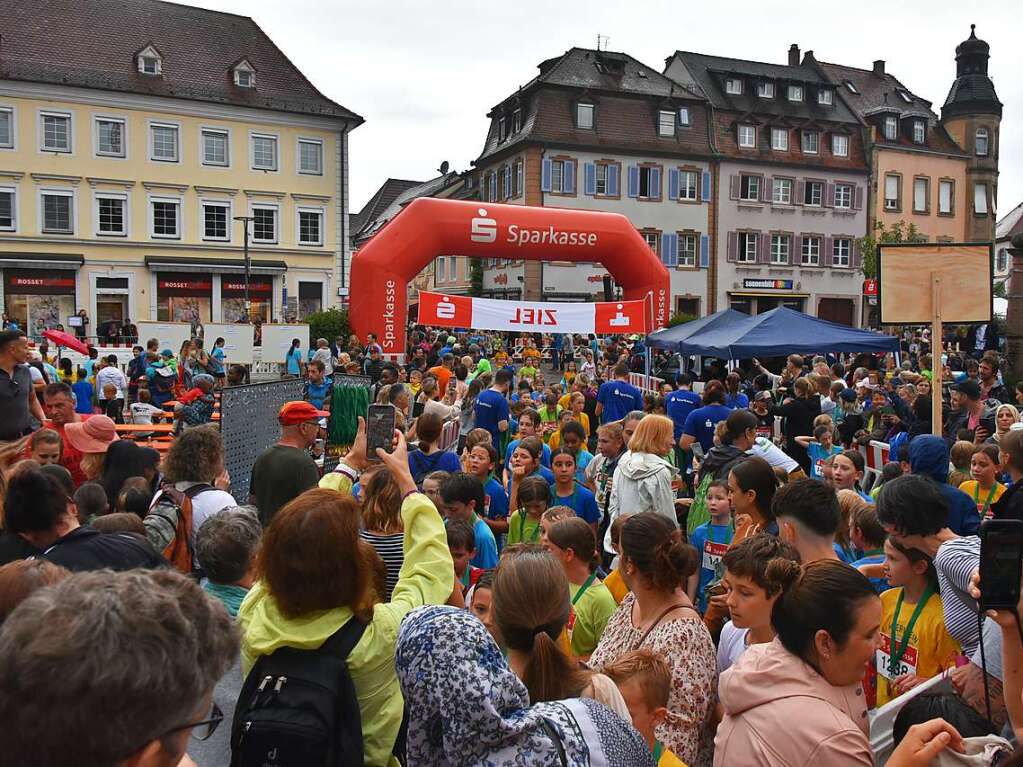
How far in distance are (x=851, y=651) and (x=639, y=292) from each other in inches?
879

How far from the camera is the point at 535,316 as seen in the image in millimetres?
17156

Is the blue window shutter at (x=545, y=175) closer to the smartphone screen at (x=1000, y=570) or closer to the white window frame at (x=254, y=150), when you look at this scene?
the white window frame at (x=254, y=150)

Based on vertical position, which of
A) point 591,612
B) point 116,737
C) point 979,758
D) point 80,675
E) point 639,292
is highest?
point 639,292

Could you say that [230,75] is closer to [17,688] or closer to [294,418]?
[294,418]

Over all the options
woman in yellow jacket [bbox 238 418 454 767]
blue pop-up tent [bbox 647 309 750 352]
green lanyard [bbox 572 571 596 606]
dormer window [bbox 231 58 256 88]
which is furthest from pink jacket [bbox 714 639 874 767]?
dormer window [bbox 231 58 256 88]

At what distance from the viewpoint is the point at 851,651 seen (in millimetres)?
2566

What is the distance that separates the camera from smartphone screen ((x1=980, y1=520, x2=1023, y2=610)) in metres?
2.47

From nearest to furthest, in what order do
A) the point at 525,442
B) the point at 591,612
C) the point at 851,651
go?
the point at 851,651
the point at 591,612
the point at 525,442

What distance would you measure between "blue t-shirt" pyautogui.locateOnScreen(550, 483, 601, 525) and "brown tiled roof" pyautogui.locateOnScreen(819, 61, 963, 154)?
47928 mm

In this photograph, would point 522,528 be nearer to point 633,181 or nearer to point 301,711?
point 301,711

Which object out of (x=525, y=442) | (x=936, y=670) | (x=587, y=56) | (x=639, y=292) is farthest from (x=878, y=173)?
(x=936, y=670)

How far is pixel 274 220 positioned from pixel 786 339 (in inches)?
1229

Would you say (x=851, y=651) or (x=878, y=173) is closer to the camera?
(x=851, y=651)

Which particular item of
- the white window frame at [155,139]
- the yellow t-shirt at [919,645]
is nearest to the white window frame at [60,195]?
the white window frame at [155,139]
